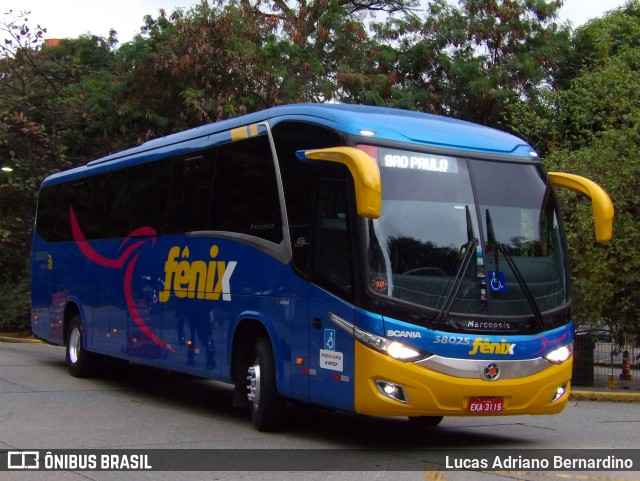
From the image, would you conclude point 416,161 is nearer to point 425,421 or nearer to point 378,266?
point 378,266

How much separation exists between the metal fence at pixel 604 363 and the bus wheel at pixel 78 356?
28.0 feet

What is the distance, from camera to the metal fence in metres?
17.3

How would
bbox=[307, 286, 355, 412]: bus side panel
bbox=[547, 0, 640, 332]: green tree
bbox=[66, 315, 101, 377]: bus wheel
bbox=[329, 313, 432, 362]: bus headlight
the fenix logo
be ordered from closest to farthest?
bbox=[329, 313, 432, 362]: bus headlight → the fenix logo → bbox=[307, 286, 355, 412]: bus side panel → bbox=[547, 0, 640, 332]: green tree → bbox=[66, 315, 101, 377]: bus wheel

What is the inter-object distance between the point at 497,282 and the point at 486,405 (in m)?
1.21

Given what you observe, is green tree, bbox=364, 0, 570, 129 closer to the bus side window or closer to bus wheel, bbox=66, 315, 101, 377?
bus wheel, bbox=66, 315, 101, 377

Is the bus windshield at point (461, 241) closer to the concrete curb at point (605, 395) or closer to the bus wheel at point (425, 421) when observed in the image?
the bus wheel at point (425, 421)

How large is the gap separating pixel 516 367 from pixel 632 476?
1.52 meters

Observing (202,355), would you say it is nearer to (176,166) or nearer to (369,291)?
(176,166)

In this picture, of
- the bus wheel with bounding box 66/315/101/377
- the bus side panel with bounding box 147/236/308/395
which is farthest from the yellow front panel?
the bus wheel with bounding box 66/315/101/377

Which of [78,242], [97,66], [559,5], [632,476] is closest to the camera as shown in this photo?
[632,476]

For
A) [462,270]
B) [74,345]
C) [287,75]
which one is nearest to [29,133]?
[287,75]

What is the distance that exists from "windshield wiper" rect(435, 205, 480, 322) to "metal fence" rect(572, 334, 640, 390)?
844 centimetres

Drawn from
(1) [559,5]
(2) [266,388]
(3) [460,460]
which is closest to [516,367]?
(3) [460,460]

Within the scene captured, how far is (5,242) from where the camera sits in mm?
30188
